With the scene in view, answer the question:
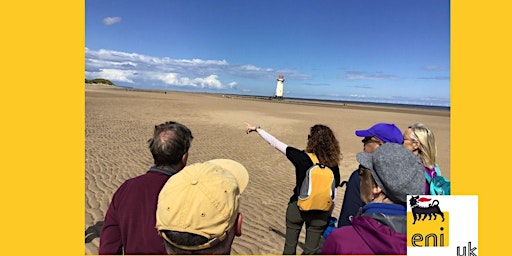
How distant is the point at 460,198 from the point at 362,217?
905 millimetres

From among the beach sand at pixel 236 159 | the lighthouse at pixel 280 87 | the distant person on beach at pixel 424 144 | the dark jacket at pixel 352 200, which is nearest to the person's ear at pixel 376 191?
the dark jacket at pixel 352 200

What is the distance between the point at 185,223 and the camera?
150 centimetres

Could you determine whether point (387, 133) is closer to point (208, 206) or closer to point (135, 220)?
point (208, 206)

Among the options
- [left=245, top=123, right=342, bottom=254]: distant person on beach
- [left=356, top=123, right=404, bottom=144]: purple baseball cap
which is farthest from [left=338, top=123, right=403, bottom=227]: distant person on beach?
[left=245, top=123, right=342, bottom=254]: distant person on beach

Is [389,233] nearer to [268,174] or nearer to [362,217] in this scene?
[362,217]

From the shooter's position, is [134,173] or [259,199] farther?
[134,173]

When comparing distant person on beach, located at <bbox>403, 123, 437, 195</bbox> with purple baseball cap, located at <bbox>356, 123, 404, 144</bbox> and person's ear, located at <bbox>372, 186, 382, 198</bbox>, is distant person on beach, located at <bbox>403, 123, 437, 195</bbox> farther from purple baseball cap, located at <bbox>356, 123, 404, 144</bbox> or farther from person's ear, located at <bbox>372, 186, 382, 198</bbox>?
person's ear, located at <bbox>372, 186, 382, 198</bbox>

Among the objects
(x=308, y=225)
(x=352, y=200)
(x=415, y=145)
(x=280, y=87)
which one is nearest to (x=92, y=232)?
(x=308, y=225)

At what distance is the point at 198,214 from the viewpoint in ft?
4.98

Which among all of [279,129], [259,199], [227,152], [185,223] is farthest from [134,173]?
[279,129]

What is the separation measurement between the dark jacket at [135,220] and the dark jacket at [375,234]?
107 cm

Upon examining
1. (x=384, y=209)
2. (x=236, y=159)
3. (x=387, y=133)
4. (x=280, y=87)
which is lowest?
(x=236, y=159)

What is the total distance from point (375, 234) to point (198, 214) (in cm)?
90

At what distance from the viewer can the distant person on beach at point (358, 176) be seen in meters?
2.79
